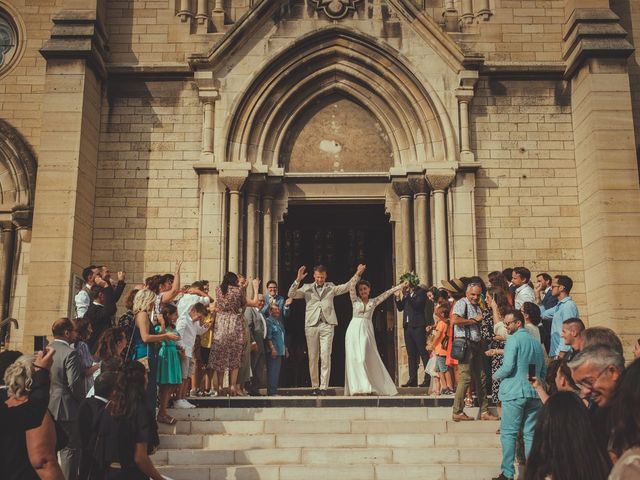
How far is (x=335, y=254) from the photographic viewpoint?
18312 millimetres

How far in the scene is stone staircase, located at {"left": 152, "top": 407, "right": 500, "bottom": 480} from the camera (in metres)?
8.09

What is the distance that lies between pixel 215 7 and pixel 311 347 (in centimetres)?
803

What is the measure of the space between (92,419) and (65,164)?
845cm

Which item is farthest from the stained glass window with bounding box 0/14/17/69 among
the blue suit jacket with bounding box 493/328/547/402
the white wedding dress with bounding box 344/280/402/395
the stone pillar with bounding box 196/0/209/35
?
the blue suit jacket with bounding box 493/328/547/402

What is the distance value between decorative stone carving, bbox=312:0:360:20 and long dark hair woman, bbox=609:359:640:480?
13.2 m

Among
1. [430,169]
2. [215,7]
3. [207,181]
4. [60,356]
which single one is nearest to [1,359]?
[60,356]

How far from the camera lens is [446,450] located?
27.9ft

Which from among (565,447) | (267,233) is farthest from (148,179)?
(565,447)

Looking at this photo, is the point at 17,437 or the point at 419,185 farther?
the point at 419,185

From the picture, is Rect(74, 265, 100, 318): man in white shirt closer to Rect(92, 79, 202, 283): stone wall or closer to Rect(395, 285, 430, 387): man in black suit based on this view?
Rect(92, 79, 202, 283): stone wall

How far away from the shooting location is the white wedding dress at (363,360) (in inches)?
430

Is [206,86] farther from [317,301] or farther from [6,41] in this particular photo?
[317,301]

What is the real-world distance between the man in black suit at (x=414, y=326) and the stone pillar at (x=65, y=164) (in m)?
6.22

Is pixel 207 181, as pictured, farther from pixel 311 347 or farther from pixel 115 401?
pixel 115 401
